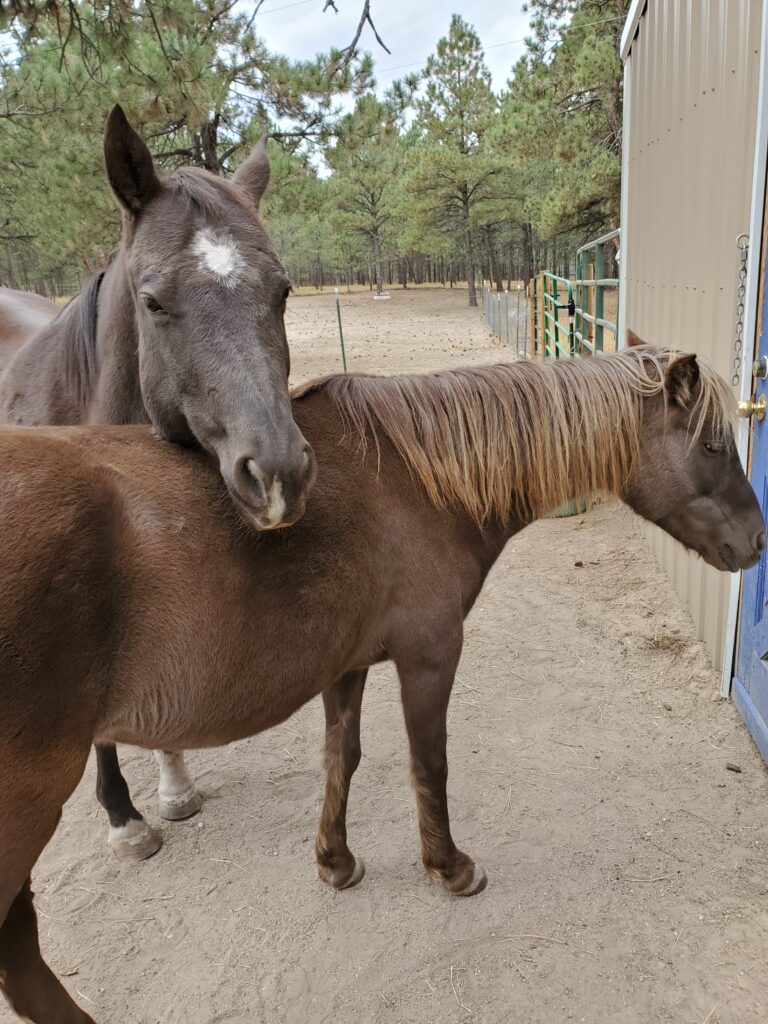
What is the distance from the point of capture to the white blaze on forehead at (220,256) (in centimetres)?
175

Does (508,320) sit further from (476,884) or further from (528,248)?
(528,248)

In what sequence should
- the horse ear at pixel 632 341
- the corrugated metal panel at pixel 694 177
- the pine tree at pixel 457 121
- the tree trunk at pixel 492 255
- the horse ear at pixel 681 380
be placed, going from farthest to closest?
the tree trunk at pixel 492 255
the pine tree at pixel 457 121
the corrugated metal panel at pixel 694 177
the horse ear at pixel 632 341
the horse ear at pixel 681 380

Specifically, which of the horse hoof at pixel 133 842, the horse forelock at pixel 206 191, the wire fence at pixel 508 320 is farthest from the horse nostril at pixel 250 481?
the wire fence at pixel 508 320

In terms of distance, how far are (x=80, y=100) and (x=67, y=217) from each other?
4230mm

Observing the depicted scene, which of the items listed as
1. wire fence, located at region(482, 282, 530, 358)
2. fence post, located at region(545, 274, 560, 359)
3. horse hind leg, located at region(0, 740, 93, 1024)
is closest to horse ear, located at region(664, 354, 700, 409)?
horse hind leg, located at region(0, 740, 93, 1024)

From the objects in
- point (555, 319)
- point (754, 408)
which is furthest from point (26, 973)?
point (555, 319)

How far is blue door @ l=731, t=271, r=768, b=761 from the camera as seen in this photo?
299 centimetres

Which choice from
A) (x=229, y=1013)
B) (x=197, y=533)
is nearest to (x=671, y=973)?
(x=229, y=1013)

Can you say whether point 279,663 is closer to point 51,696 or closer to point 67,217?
point 51,696

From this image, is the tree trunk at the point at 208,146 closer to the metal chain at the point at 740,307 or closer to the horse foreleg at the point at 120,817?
the metal chain at the point at 740,307

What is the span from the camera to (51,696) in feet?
4.70

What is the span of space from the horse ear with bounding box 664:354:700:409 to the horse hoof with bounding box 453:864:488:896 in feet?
6.01

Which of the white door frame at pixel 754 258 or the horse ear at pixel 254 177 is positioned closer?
the horse ear at pixel 254 177

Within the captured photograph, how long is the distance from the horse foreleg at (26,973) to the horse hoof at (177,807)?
41.0 inches
